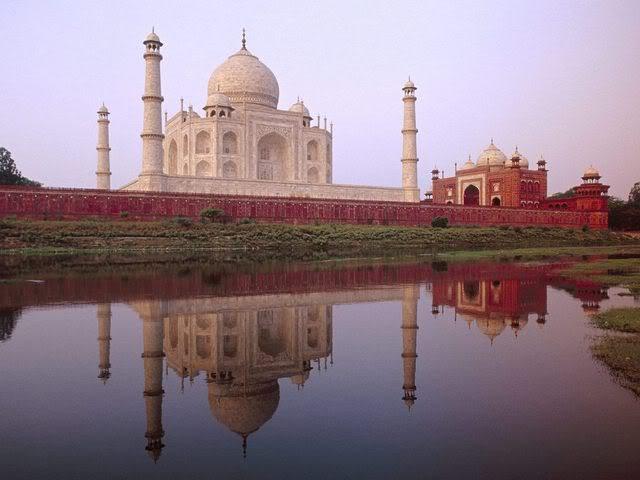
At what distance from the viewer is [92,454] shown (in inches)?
129

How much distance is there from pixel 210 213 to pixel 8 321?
61.0ft

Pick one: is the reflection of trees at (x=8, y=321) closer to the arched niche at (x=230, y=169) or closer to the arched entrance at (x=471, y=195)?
the arched niche at (x=230, y=169)

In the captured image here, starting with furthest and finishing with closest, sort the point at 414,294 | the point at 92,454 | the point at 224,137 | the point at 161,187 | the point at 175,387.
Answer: the point at 224,137 < the point at 161,187 < the point at 414,294 < the point at 175,387 < the point at 92,454

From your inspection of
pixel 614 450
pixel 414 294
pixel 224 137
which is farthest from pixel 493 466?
pixel 224 137

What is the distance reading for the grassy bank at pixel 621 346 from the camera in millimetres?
4660

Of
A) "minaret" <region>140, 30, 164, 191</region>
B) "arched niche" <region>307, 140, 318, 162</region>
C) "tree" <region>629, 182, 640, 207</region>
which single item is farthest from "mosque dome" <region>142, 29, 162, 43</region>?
"tree" <region>629, 182, 640, 207</region>

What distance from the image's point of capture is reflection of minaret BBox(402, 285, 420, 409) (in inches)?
176

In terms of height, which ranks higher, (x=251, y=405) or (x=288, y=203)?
(x=288, y=203)

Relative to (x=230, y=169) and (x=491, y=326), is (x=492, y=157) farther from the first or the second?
(x=491, y=326)

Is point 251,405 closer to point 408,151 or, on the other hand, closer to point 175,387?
point 175,387

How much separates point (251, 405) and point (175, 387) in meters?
0.83

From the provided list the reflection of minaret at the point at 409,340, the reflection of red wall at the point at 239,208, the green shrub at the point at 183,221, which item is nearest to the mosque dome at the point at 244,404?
the reflection of minaret at the point at 409,340

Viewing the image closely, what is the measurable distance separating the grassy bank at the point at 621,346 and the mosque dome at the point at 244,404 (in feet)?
9.35

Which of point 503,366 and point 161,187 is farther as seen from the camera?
point 161,187
